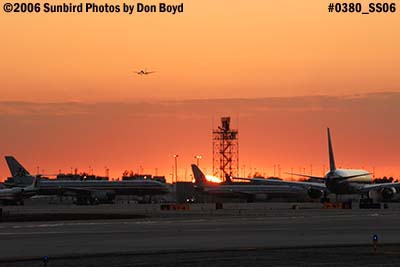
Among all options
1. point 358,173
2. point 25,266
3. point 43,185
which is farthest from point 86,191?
point 25,266

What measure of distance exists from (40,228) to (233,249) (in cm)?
2444

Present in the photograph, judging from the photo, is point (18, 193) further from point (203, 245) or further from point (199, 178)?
point (203, 245)

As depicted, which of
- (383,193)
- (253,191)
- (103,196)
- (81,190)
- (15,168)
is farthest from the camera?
(15,168)

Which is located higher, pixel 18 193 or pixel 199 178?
pixel 199 178

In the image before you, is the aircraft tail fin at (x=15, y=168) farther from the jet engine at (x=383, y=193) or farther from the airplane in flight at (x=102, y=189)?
the jet engine at (x=383, y=193)

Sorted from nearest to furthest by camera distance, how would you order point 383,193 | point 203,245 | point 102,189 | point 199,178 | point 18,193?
point 203,245
point 383,193
point 18,193
point 102,189
point 199,178

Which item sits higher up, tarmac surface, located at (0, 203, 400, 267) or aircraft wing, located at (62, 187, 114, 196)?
aircraft wing, located at (62, 187, 114, 196)

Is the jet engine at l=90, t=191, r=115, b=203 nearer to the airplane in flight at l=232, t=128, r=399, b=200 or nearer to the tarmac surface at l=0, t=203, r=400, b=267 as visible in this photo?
the airplane in flight at l=232, t=128, r=399, b=200

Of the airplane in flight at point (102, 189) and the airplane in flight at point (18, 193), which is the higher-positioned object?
the airplane in flight at point (102, 189)

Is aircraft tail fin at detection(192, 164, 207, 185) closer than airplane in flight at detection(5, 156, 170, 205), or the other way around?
airplane in flight at detection(5, 156, 170, 205)

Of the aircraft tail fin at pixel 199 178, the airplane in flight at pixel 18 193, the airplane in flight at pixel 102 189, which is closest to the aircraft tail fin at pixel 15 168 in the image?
the airplane in flight at pixel 102 189

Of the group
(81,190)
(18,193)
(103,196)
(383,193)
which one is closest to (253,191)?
(103,196)

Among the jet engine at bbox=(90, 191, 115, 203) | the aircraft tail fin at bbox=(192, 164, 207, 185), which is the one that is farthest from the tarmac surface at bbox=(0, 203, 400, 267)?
the aircraft tail fin at bbox=(192, 164, 207, 185)

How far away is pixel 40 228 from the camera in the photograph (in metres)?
61.9
